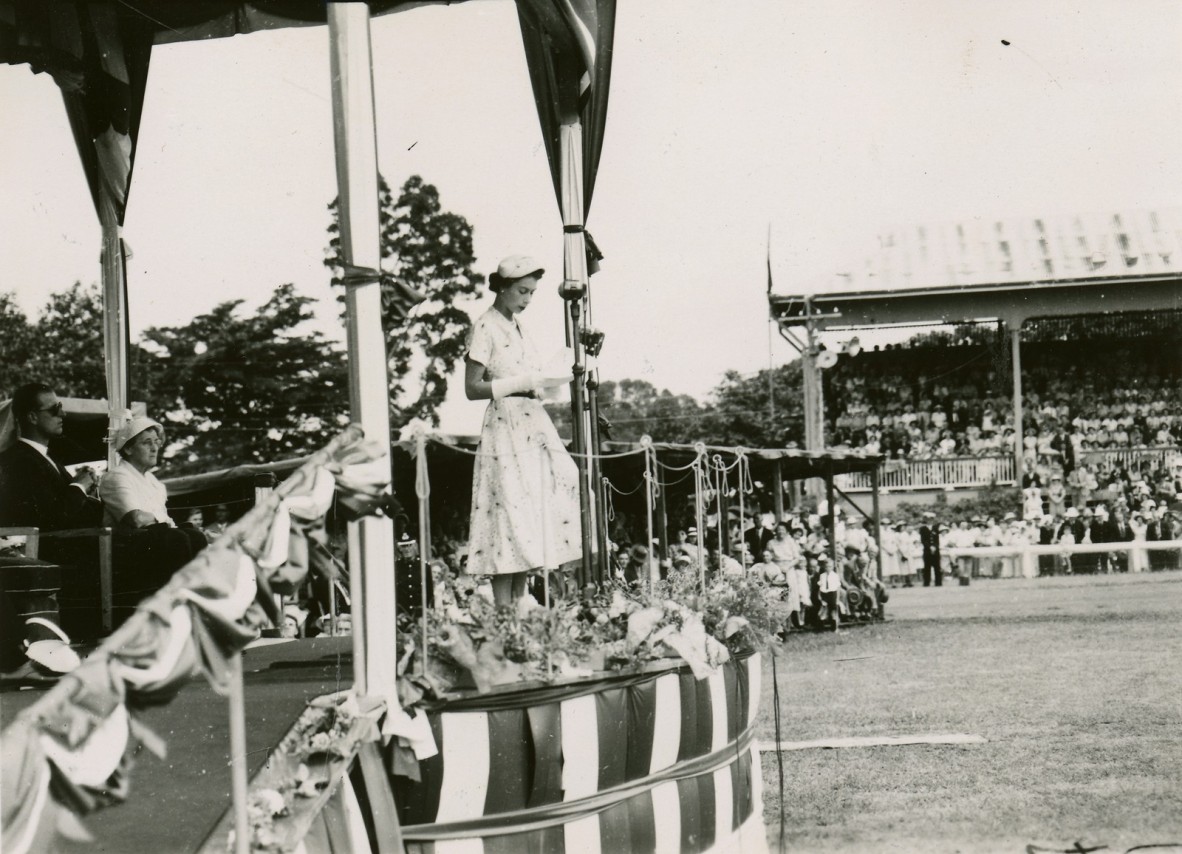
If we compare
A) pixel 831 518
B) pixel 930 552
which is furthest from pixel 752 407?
pixel 831 518

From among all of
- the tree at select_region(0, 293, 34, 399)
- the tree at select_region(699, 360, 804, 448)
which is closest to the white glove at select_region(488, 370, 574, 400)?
the tree at select_region(0, 293, 34, 399)

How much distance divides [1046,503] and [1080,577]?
497 centimetres

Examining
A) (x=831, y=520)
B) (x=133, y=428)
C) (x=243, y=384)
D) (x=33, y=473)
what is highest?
(x=243, y=384)

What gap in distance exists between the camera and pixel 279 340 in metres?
31.9

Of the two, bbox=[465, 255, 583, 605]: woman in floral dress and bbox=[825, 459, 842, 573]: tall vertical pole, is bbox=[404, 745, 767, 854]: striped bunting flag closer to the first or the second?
bbox=[465, 255, 583, 605]: woman in floral dress

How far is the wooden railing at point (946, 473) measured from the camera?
30.1 m

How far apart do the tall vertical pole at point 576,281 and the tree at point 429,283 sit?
63.8 ft

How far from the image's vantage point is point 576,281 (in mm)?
5781

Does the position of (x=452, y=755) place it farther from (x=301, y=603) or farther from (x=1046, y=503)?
(x=1046, y=503)

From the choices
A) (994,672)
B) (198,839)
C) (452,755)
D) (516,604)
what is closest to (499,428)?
(516,604)

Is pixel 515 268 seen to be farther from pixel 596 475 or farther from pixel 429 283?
pixel 429 283

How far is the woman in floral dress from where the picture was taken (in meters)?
4.91

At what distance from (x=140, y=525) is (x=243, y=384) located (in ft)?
89.1

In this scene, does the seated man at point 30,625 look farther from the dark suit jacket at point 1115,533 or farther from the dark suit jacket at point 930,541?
the dark suit jacket at point 1115,533
